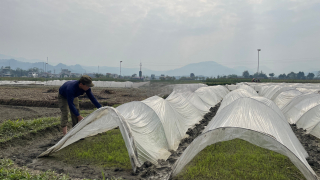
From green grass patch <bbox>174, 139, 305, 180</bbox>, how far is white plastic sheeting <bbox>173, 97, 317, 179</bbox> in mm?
414

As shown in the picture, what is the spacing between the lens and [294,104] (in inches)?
351

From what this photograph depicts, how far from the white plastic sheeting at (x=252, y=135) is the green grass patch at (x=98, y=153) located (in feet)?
4.58

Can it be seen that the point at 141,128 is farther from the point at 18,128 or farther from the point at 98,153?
the point at 18,128

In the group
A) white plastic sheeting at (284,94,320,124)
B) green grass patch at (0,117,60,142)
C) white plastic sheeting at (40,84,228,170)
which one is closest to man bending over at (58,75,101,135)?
white plastic sheeting at (40,84,228,170)

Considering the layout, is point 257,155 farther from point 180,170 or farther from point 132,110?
point 132,110

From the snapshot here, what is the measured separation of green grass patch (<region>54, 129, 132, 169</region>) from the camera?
4.43 m

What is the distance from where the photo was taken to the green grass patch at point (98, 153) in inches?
174

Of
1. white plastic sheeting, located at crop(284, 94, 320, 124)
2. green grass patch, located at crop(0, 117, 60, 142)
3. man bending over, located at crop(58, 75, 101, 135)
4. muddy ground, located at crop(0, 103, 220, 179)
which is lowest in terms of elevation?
muddy ground, located at crop(0, 103, 220, 179)

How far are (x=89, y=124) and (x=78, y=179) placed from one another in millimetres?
1533

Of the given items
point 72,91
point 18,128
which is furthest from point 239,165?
point 18,128

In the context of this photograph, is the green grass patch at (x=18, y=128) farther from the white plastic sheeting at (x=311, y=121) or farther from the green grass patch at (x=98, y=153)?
the white plastic sheeting at (x=311, y=121)

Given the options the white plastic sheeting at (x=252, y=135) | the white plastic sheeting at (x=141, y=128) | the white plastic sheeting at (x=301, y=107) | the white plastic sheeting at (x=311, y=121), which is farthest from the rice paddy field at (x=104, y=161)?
the white plastic sheeting at (x=301, y=107)

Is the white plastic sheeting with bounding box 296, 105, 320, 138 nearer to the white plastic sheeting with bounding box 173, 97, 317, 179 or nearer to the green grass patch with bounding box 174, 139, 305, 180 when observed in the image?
the green grass patch with bounding box 174, 139, 305, 180

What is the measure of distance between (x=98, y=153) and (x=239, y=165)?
299 centimetres
